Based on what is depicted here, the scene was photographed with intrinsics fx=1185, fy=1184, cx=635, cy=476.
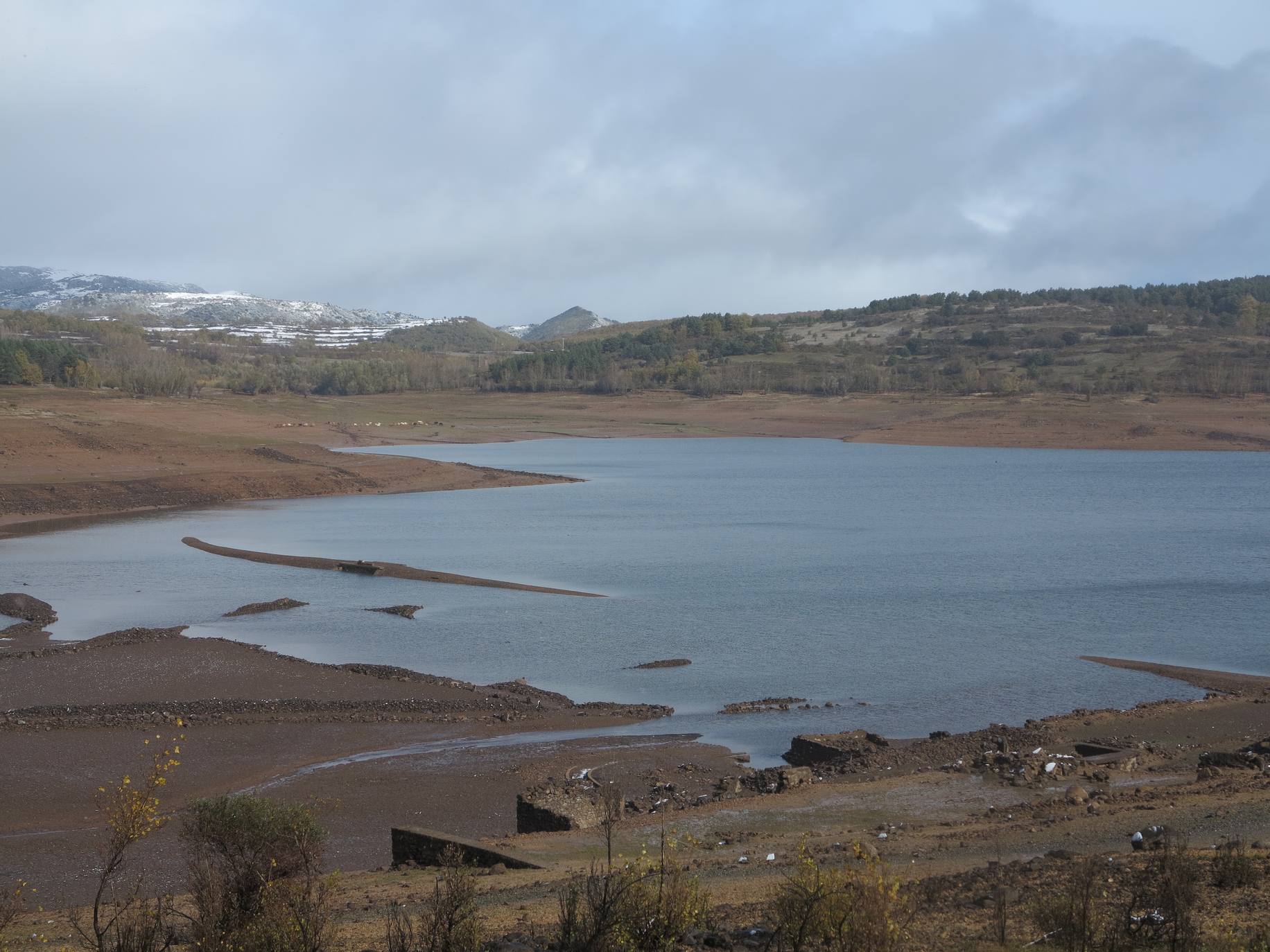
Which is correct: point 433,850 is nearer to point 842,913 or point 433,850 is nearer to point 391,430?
point 842,913

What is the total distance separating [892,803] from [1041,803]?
5.28 feet

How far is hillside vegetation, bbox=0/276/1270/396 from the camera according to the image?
318ft

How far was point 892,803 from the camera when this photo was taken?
13.5 m

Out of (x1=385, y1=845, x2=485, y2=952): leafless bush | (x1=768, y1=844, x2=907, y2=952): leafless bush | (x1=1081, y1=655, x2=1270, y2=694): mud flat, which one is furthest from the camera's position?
(x1=1081, y1=655, x2=1270, y2=694): mud flat

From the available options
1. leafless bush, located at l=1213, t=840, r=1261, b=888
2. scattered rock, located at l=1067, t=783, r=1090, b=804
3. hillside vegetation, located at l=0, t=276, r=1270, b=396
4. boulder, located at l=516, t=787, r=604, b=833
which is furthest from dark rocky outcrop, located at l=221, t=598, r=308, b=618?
hillside vegetation, located at l=0, t=276, r=1270, b=396

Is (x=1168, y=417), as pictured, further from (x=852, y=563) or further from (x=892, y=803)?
(x=892, y=803)

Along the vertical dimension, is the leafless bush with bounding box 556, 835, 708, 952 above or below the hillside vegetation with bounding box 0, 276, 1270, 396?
below

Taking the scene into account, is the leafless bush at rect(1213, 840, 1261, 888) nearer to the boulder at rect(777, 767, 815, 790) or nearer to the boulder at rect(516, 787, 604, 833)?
the boulder at rect(777, 767, 815, 790)

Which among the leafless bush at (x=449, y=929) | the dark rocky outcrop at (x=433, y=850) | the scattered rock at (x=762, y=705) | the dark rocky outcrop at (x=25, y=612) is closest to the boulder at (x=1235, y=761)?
the scattered rock at (x=762, y=705)

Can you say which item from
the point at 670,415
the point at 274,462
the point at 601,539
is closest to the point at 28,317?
the point at 670,415

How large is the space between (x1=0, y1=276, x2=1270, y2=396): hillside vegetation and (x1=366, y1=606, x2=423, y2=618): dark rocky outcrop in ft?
229

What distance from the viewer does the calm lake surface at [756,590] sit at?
2062 centimetres

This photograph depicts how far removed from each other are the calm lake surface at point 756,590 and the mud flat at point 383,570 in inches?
26.4

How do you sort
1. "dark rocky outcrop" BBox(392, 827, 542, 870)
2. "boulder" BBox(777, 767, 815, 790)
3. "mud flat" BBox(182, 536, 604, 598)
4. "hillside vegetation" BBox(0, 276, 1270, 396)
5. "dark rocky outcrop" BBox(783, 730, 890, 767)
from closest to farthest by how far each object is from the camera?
1. "dark rocky outcrop" BBox(392, 827, 542, 870)
2. "boulder" BBox(777, 767, 815, 790)
3. "dark rocky outcrop" BBox(783, 730, 890, 767)
4. "mud flat" BBox(182, 536, 604, 598)
5. "hillside vegetation" BBox(0, 276, 1270, 396)
